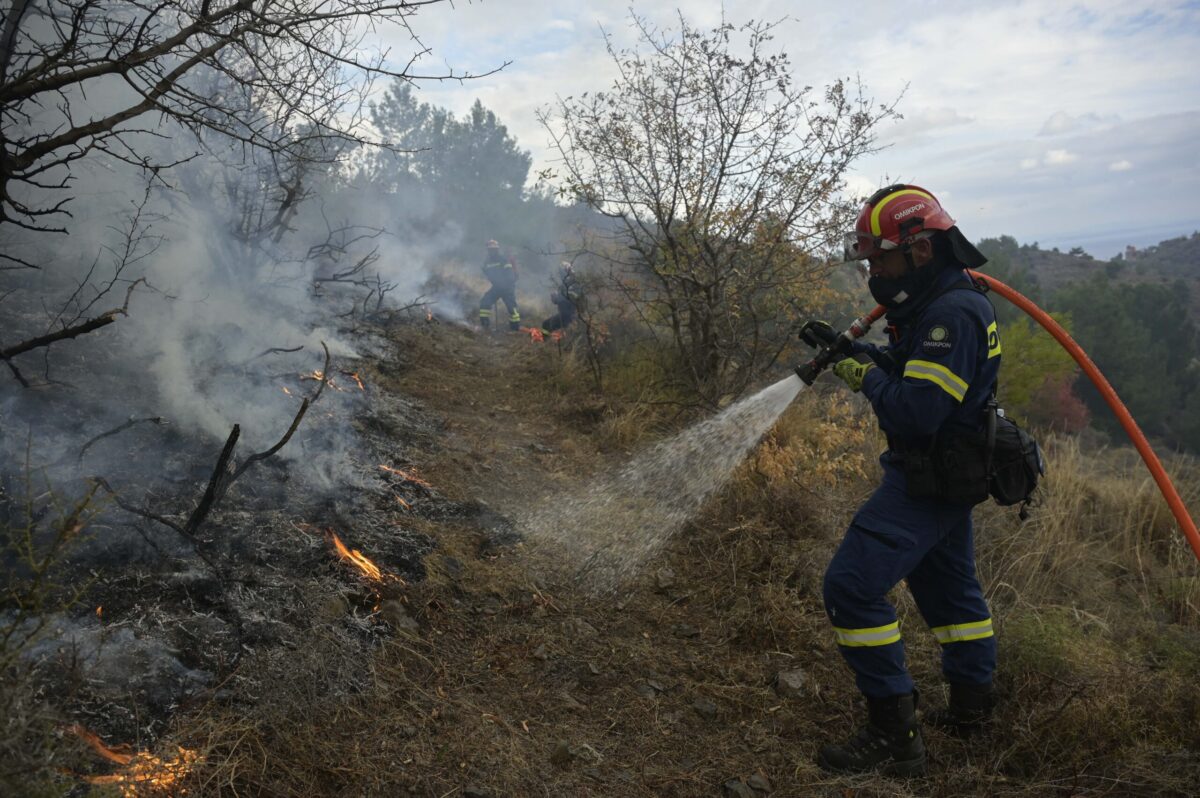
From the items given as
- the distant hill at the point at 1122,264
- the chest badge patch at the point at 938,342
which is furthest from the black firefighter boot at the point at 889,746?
the distant hill at the point at 1122,264

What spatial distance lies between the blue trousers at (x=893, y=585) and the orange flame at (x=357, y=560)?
7.56 ft

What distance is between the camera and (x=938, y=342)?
8.93ft

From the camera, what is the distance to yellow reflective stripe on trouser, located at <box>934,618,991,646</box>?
305 cm

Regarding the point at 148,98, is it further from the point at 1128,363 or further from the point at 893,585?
the point at 1128,363

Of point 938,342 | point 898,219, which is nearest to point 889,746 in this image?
point 938,342

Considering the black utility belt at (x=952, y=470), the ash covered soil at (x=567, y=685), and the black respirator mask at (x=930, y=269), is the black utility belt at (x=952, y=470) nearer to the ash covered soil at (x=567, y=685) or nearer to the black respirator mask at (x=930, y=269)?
the black respirator mask at (x=930, y=269)

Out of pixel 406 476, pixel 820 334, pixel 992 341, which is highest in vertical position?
pixel 820 334

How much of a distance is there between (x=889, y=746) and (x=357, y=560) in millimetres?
2713

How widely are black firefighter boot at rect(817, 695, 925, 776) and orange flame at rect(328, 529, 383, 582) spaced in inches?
94.3

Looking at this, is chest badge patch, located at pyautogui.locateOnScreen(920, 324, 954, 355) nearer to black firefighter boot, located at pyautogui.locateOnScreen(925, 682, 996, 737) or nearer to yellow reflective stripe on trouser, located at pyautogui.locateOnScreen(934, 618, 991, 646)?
yellow reflective stripe on trouser, located at pyautogui.locateOnScreen(934, 618, 991, 646)

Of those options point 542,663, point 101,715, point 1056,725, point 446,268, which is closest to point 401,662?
point 542,663

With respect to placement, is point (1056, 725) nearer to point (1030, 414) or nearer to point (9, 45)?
point (9, 45)

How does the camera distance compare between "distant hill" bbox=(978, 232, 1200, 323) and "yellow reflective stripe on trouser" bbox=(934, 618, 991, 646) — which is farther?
"distant hill" bbox=(978, 232, 1200, 323)

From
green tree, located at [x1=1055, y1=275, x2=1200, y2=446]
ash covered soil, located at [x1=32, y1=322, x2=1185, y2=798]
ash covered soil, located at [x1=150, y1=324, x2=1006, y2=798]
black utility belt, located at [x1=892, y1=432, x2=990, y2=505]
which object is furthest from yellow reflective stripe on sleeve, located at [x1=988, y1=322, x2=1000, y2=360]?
green tree, located at [x1=1055, y1=275, x2=1200, y2=446]
